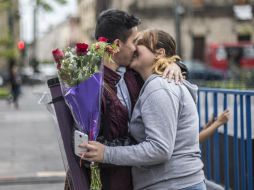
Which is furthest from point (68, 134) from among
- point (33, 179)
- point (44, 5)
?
point (44, 5)

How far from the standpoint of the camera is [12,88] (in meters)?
28.8

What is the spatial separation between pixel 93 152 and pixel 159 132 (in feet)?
1.10

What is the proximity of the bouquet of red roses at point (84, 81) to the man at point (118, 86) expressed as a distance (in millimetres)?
116

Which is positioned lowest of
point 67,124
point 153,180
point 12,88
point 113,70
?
point 12,88

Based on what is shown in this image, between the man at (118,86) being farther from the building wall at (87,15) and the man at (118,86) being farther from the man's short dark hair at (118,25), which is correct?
the building wall at (87,15)

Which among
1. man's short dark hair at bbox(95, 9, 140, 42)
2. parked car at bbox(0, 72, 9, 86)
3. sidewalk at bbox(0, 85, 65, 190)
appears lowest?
parked car at bbox(0, 72, 9, 86)

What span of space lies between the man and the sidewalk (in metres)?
2.41

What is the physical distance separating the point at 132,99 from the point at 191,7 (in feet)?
171

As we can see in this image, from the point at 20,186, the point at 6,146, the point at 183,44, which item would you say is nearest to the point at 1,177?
the point at 20,186

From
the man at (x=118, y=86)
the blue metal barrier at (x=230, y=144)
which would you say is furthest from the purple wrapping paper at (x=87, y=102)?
the blue metal barrier at (x=230, y=144)

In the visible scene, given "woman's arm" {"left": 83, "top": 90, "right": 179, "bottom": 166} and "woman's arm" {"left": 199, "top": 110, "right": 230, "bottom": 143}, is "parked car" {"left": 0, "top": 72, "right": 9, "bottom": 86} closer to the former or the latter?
"woman's arm" {"left": 199, "top": 110, "right": 230, "bottom": 143}

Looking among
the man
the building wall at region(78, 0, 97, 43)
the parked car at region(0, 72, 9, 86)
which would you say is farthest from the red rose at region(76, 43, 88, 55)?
the building wall at region(78, 0, 97, 43)

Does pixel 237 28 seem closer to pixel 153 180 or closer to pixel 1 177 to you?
pixel 1 177

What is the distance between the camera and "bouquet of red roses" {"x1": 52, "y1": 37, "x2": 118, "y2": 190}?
3176 mm
